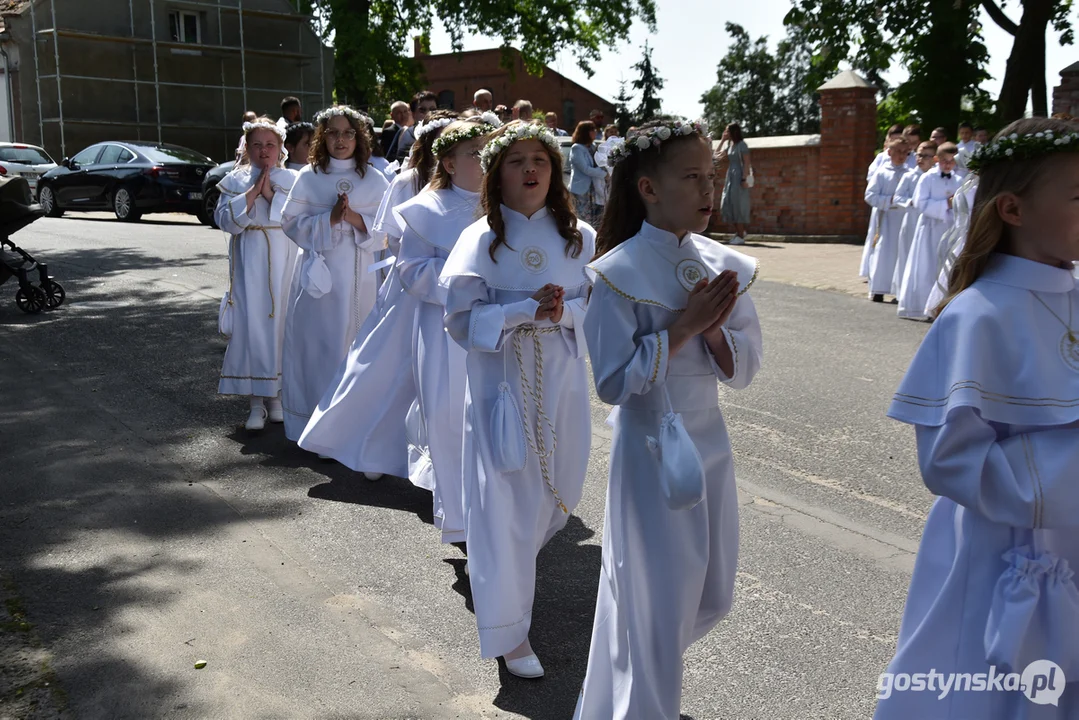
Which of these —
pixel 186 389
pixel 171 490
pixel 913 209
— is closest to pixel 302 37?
pixel 913 209

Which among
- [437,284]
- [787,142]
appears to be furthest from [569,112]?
[437,284]

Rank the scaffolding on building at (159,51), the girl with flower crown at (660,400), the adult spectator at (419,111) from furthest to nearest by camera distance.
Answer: the scaffolding on building at (159,51) → the adult spectator at (419,111) → the girl with flower crown at (660,400)

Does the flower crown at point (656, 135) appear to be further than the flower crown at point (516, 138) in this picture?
No

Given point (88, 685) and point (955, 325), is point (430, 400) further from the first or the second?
point (955, 325)

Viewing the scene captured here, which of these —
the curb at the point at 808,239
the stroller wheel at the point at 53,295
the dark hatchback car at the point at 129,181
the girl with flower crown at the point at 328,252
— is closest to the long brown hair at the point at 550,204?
the girl with flower crown at the point at 328,252

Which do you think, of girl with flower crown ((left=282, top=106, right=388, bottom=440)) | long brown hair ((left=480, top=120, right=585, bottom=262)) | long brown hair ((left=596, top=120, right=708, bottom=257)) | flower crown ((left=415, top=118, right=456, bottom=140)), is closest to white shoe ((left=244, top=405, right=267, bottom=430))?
girl with flower crown ((left=282, top=106, right=388, bottom=440))

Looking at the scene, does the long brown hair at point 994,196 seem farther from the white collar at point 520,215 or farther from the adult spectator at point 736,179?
the adult spectator at point 736,179

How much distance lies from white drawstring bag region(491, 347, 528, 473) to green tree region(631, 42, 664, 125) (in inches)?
1767

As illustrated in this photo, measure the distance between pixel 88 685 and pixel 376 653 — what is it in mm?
1010

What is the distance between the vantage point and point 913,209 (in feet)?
46.6

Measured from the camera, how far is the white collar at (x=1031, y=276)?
8.69 feet

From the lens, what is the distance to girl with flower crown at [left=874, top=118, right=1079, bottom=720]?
8.21ft

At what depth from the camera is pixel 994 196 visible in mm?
2736

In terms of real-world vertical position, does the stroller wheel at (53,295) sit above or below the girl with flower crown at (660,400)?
below
